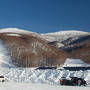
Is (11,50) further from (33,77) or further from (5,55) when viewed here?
(33,77)

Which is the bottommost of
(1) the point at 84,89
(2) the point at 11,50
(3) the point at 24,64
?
(1) the point at 84,89

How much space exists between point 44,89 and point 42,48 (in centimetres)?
11551

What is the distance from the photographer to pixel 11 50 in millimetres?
111812

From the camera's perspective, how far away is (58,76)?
110ft

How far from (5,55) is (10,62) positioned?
11847mm

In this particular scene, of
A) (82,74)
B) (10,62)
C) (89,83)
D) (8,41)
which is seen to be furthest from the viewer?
(8,41)

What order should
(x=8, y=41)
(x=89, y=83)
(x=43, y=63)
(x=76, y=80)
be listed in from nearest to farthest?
1. (x=76, y=80)
2. (x=89, y=83)
3. (x=43, y=63)
4. (x=8, y=41)

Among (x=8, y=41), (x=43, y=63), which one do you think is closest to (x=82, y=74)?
(x=43, y=63)

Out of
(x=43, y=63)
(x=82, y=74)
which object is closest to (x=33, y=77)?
(x=82, y=74)

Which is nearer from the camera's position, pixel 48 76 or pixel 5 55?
pixel 48 76

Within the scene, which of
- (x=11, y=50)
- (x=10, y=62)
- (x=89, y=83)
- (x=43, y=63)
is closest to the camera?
(x=89, y=83)

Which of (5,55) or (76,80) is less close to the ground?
(5,55)

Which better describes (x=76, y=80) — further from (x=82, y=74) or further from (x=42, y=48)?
(x=42, y=48)

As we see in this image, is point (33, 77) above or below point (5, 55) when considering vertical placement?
below
